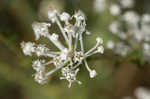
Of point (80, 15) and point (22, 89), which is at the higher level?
point (80, 15)

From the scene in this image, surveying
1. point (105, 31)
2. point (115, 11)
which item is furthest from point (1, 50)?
point (115, 11)

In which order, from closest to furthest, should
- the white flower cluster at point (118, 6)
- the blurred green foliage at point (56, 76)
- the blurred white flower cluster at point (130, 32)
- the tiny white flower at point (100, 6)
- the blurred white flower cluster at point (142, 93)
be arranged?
the blurred white flower cluster at point (130, 32), the white flower cluster at point (118, 6), the tiny white flower at point (100, 6), the blurred white flower cluster at point (142, 93), the blurred green foliage at point (56, 76)

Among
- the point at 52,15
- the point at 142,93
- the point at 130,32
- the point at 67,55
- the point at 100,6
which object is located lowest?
the point at 142,93

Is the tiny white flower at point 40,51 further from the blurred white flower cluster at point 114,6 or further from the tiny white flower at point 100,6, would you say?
the tiny white flower at point 100,6

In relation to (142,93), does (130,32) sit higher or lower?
higher

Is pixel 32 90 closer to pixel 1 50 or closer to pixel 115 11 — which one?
pixel 1 50

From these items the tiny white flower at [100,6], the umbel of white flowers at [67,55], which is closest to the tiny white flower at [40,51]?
the umbel of white flowers at [67,55]

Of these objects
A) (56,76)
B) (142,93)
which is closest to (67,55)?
(56,76)

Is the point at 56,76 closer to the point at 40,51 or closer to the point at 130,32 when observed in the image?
the point at 130,32

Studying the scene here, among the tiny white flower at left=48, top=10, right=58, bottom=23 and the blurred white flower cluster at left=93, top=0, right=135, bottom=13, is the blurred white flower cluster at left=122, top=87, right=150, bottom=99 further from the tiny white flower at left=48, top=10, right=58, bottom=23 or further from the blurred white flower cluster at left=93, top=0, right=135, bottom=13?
the tiny white flower at left=48, top=10, right=58, bottom=23

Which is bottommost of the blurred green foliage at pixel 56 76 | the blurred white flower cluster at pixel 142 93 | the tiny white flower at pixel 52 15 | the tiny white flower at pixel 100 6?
the blurred white flower cluster at pixel 142 93

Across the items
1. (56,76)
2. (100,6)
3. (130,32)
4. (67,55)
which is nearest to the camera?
(67,55)
